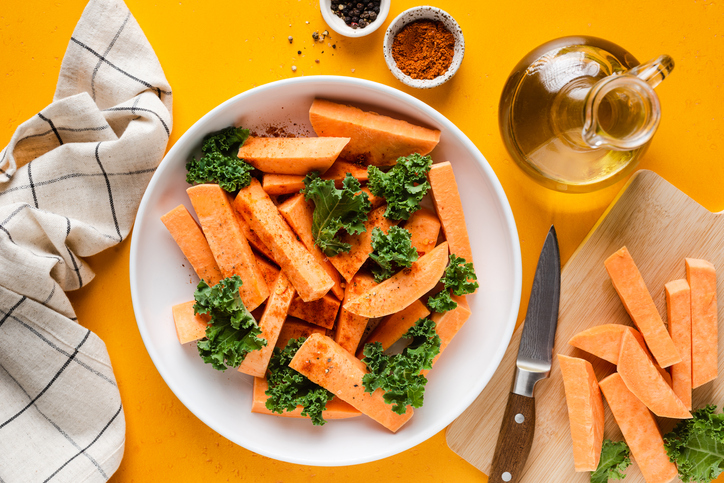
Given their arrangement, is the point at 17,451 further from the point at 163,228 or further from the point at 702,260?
the point at 702,260

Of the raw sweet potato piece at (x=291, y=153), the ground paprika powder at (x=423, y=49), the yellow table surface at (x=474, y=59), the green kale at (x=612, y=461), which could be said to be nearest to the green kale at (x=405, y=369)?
the yellow table surface at (x=474, y=59)

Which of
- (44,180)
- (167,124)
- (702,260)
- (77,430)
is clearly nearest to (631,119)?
(702,260)

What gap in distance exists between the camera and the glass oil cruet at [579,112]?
1.42 m

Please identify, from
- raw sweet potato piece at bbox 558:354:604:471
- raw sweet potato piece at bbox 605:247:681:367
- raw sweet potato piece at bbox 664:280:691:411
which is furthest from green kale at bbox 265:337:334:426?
raw sweet potato piece at bbox 664:280:691:411

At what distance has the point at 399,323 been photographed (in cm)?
200

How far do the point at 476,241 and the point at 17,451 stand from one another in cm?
213

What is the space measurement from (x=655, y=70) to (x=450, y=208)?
0.81 metres

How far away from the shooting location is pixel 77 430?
2.15 metres

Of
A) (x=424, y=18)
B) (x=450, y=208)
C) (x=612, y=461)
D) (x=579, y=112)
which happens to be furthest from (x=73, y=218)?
(x=612, y=461)

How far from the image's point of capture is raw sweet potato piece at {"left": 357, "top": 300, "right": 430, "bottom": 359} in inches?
78.2

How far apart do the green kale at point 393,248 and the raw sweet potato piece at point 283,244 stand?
22cm

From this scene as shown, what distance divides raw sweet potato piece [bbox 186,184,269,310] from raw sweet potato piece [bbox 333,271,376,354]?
1.13 ft

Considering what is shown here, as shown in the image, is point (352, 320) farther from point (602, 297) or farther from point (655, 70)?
point (655, 70)

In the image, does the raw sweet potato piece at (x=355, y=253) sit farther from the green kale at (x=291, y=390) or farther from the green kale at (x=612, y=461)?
the green kale at (x=612, y=461)
